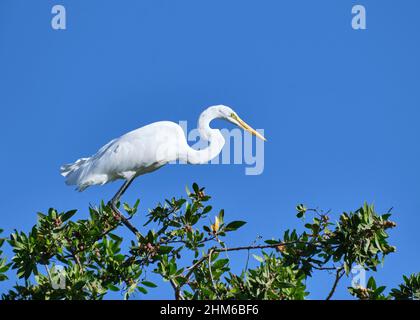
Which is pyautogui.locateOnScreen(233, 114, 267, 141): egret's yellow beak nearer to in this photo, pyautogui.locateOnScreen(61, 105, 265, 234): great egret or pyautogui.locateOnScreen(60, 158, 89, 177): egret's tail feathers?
pyautogui.locateOnScreen(61, 105, 265, 234): great egret

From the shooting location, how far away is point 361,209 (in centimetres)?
559

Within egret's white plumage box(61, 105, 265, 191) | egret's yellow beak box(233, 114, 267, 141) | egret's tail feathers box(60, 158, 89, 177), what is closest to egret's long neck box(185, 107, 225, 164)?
egret's white plumage box(61, 105, 265, 191)

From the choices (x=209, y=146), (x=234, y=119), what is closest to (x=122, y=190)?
(x=209, y=146)

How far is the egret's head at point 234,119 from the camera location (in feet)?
29.4

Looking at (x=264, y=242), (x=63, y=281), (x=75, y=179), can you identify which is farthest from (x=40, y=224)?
(x=75, y=179)

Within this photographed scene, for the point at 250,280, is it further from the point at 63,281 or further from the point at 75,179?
the point at 75,179

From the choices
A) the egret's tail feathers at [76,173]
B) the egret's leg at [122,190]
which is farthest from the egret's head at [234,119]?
the egret's tail feathers at [76,173]

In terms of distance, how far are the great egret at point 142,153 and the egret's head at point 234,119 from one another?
0.01m

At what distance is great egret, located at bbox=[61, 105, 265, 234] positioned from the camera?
842 centimetres

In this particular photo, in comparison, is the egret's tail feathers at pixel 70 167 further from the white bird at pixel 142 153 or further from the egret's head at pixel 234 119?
the egret's head at pixel 234 119

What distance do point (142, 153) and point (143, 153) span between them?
0.01m

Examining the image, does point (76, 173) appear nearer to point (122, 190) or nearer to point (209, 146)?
point (122, 190)

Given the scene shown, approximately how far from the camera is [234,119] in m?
9.09
